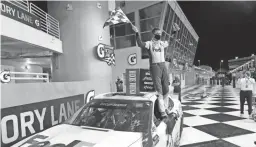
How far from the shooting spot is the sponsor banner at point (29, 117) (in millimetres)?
3300

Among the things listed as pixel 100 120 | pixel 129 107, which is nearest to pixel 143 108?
pixel 129 107

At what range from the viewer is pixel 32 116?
3861 mm

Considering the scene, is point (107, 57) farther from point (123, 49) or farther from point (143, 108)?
point (123, 49)

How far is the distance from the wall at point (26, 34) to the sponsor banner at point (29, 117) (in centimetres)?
370

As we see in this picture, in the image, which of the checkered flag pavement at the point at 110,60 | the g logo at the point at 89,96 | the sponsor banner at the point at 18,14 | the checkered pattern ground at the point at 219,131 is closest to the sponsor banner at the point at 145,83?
the checkered pattern ground at the point at 219,131

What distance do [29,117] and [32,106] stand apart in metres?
0.25

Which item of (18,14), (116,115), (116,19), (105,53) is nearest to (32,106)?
(116,115)

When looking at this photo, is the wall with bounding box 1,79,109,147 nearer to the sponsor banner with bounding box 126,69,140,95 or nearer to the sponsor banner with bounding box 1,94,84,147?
the sponsor banner with bounding box 1,94,84,147

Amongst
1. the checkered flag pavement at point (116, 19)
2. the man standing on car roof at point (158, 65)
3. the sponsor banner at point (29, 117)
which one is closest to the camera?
the sponsor banner at point (29, 117)

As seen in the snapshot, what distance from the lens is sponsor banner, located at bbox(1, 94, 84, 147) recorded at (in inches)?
130

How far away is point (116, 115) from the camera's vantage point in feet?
9.09

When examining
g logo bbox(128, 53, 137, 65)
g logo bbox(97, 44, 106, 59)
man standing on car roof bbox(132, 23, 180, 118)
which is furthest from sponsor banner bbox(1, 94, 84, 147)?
g logo bbox(128, 53, 137, 65)

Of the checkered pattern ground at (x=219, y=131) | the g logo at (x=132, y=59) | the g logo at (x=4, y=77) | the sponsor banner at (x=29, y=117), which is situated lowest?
the checkered pattern ground at (x=219, y=131)

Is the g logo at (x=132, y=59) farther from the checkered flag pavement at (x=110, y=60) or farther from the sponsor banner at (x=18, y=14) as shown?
the sponsor banner at (x=18, y=14)
